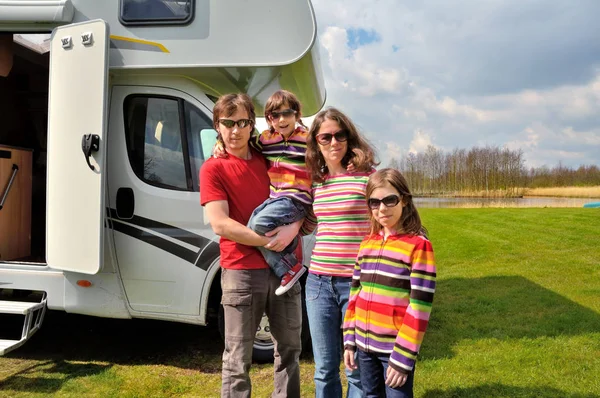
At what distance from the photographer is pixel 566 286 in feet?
22.2

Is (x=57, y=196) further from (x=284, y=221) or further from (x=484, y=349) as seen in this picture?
(x=484, y=349)

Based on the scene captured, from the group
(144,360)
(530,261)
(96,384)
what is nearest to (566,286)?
(530,261)

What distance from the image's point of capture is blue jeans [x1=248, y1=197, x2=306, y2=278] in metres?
2.30

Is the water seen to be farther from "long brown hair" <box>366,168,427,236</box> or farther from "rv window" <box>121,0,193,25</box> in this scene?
"long brown hair" <box>366,168,427,236</box>

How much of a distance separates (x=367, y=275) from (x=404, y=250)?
0.66 ft

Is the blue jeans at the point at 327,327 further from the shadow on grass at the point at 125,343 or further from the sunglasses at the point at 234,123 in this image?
the shadow on grass at the point at 125,343

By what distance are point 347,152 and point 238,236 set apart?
2.25ft

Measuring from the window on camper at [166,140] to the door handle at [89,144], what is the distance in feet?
0.99

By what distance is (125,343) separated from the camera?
4.56 meters

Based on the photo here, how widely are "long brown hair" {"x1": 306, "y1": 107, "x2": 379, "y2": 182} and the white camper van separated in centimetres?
136

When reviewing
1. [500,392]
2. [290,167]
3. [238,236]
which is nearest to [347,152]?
[290,167]

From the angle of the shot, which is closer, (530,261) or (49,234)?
(49,234)

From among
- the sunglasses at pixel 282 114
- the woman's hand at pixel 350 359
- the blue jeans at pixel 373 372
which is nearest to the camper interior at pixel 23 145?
the sunglasses at pixel 282 114

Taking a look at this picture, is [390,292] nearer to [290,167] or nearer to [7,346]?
[290,167]
